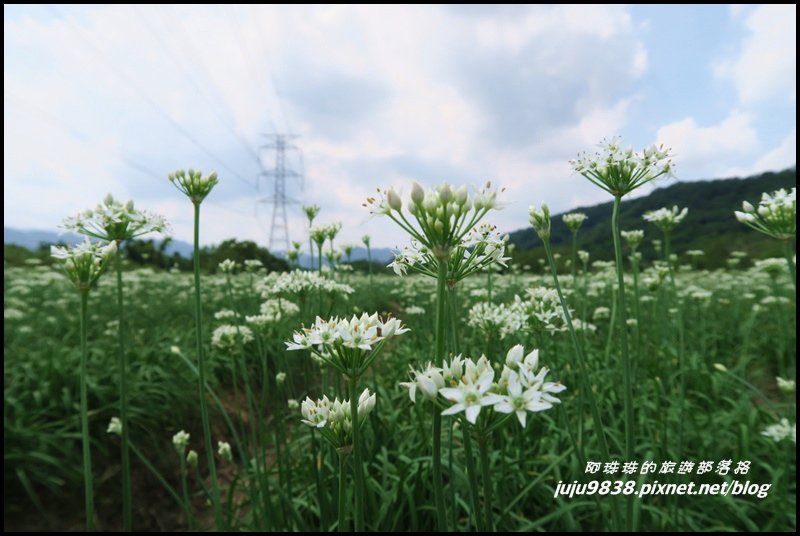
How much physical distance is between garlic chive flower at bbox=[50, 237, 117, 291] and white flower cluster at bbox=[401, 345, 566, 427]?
180 centimetres

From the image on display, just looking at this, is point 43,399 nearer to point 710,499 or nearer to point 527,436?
point 527,436

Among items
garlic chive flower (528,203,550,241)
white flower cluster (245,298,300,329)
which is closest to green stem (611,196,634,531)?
garlic chive flower (528,203,550,241)

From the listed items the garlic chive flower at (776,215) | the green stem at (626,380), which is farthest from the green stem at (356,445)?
the garlic chive flower at (776,215)

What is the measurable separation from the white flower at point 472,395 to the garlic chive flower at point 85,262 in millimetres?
1895

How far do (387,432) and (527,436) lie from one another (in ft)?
4.57

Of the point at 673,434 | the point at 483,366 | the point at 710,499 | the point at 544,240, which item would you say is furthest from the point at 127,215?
the point at 673,434

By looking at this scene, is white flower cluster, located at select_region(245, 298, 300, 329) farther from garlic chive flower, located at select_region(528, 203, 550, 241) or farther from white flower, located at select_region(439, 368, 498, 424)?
white flower, located at select_region(439, 368, 498, 424)

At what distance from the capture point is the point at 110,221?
93.2 inches

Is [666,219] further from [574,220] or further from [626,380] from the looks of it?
[626,380]

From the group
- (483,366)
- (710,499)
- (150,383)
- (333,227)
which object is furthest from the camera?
(150,383)

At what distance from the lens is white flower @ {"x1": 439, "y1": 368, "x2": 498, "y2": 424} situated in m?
1.19

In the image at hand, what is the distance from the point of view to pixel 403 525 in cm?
315

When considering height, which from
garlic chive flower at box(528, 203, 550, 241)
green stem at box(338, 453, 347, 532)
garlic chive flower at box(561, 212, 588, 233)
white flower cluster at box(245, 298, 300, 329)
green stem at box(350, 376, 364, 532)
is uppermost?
garlic chive flower at box(561, 212, 588, 233)

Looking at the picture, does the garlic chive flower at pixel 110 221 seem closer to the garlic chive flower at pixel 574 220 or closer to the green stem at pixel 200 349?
the green stem at pixel 200 349
